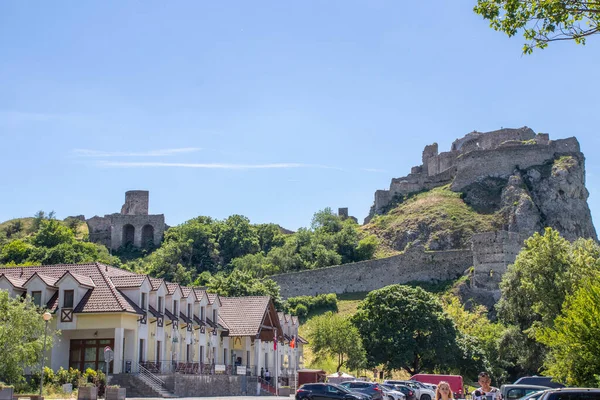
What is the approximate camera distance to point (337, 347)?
2527 inches

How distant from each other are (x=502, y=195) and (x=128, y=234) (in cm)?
7122

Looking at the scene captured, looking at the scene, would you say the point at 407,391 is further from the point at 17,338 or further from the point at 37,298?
the point at 17,338

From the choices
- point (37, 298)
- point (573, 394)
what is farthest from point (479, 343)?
point (573, 394)

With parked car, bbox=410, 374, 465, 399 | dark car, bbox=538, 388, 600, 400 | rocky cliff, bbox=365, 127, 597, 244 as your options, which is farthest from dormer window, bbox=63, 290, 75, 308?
rocky cliff, bbox=365, 127, 597, 244

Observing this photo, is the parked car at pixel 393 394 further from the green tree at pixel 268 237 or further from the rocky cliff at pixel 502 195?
the green tree at pixel 268 237

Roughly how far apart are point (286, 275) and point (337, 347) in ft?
143

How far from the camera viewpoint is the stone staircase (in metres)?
38.5

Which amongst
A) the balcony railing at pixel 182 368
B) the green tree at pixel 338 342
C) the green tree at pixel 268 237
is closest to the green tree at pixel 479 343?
the green tree at pixel 338 342

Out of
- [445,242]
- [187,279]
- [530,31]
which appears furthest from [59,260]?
[530,31]

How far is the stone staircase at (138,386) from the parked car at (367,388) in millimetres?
9246

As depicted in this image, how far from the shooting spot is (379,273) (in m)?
105

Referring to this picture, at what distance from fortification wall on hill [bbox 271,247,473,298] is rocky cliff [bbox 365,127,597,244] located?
29.5 feet

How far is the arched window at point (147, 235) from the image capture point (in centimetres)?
14438

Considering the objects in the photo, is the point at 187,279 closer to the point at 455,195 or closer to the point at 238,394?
the point at 455,195
